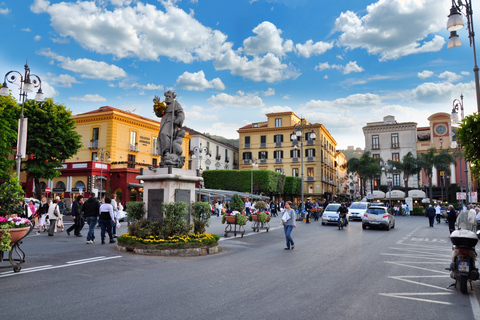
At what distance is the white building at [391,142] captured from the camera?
65000 millimetres

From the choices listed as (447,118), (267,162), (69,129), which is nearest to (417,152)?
(447,118)

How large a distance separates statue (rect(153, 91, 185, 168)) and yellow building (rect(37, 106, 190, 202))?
85.8 ft

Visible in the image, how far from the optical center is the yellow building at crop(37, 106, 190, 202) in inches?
1558

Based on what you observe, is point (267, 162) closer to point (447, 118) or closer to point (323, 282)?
point (447, 118)

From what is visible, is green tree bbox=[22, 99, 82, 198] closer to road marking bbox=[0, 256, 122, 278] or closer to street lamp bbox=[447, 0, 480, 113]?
road marking bbox=[0, 256, 122, 278]

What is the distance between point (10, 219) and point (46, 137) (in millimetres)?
26400

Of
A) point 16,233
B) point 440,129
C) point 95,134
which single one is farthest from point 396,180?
point 16,233

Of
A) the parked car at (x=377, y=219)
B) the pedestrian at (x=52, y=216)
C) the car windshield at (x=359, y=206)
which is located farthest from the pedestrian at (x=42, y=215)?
the car windshield at (x=359, y=206)

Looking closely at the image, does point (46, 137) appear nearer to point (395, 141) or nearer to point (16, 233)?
point (16, 233)

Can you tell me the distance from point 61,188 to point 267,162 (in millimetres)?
38924

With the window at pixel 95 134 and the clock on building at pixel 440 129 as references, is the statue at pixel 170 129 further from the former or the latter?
the clock on building at pixel 440 129

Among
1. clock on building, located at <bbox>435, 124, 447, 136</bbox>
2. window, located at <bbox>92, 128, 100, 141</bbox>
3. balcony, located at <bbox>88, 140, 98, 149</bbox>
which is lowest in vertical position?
balcony, located at <bbox>88, 140, 98, 149</bbox>

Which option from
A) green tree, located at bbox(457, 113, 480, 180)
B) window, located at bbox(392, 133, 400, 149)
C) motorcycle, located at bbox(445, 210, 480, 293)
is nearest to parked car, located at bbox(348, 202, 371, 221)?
green tree, located at bbox(457, 113, 480, 180)

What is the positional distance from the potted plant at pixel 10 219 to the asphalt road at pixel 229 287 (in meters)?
0.76
